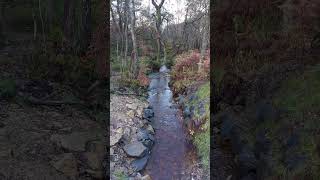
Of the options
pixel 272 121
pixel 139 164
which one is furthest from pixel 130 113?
pixel 272 121

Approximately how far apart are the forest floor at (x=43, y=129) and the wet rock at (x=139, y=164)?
0.32 metres

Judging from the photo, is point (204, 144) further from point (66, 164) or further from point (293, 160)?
point (66, 164)

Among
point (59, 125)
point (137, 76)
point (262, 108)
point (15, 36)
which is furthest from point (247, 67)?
point (15, 36)

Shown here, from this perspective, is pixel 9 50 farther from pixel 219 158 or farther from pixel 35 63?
pixel 219 158

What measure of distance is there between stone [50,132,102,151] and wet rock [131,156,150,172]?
460 mm

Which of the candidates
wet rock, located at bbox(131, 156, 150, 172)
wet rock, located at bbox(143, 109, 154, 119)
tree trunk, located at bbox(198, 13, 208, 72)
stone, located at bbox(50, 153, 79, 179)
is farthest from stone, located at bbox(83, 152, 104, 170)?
tree trunk, located at bbox(198, 13, 208, 72)

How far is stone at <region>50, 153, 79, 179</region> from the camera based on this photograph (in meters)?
4.25

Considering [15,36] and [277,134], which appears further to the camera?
[15,36]

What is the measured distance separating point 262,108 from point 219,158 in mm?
610

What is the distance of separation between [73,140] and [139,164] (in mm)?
678

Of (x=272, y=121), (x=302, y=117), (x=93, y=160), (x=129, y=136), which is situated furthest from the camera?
(x=93, y=160)

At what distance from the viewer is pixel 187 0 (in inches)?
163

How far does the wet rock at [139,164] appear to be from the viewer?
4238mm

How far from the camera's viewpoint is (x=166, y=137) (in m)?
4.30
